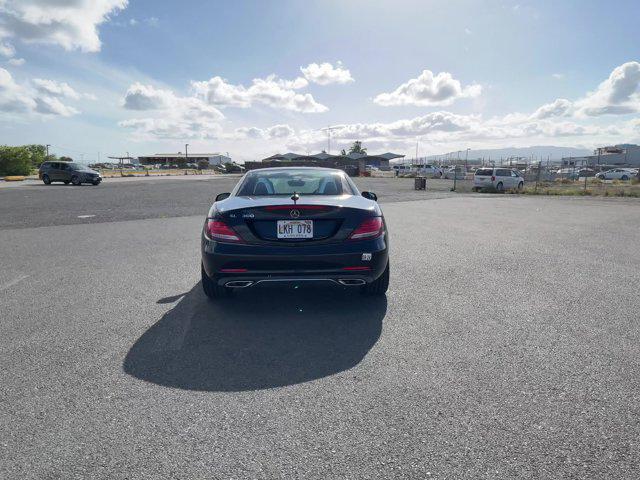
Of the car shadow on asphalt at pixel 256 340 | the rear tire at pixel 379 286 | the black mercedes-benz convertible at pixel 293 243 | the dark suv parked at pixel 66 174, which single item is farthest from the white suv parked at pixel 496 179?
the dark suv parked at pixel 66 174

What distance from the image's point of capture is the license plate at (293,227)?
3887mm

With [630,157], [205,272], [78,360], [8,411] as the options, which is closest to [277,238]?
[205,272]

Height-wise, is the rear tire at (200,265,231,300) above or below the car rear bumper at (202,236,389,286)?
below

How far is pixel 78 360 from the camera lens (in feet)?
10.3

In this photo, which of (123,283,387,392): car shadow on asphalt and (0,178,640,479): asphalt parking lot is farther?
(123,283,387,392): car shadow on asphalt

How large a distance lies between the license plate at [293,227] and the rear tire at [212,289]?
103 centimetres

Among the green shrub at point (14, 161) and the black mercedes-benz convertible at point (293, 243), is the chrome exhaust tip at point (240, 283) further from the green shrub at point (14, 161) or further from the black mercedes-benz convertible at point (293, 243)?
the green shrub at point (14, 161)

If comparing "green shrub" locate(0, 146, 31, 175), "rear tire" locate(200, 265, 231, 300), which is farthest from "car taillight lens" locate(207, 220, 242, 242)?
"green shrub" locate(0, 146, 31, 175)

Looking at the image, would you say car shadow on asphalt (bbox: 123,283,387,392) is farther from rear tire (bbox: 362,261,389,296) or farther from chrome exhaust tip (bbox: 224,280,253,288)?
chrome exhaust tip (bbox: 224,280,253,288)

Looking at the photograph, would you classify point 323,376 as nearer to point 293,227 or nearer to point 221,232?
point 293,227

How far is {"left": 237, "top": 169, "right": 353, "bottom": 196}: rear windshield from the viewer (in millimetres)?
4641

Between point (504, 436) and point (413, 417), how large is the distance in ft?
1.55

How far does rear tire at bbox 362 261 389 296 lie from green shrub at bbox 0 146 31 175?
45.4 meters

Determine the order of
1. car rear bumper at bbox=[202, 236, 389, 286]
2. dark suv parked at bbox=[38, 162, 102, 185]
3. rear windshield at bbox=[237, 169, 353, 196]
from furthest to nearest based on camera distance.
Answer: dark suv parked at bbox=[38, 162, 102, 185]
rear windshield at bbox=[237, 169, 353, 196]
car rear bumper at bbox=[202, 236, 389, 286]
